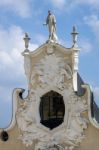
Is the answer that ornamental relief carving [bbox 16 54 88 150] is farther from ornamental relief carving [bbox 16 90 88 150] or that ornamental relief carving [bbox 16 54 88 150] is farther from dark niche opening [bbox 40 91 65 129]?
dark niche opening [bbox 40 91 65 129]

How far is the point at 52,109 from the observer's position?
21438 mm

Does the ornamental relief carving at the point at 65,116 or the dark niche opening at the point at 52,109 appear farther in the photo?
the dark niche opening at the point at 52,109

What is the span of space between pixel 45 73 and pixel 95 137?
9.90 feet

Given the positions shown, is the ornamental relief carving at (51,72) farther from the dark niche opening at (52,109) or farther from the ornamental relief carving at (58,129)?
the ornamental relief carving at (58,129)

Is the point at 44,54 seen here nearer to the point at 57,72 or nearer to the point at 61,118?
the point at 57,72

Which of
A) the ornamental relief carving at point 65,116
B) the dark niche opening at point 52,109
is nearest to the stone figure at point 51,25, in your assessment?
the ornamental relief carving at point 65,116

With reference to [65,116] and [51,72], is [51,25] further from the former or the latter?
[65,116]

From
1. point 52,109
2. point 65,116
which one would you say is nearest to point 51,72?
point 52,109

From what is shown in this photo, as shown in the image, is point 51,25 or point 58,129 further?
point 51,25

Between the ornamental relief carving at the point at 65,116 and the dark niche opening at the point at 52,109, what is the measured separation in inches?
6.3

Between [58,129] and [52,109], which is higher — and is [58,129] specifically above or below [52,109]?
below

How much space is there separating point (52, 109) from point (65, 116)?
2.01ft

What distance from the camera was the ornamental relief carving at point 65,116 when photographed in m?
20.9

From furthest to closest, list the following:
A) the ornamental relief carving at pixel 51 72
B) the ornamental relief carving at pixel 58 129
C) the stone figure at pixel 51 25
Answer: the stone figure at pixel 51 25, the ornamental relief carving at pixel 51 72, the ornamental relief carving at pixel 58 129
